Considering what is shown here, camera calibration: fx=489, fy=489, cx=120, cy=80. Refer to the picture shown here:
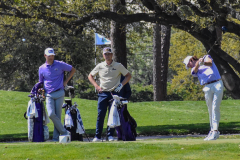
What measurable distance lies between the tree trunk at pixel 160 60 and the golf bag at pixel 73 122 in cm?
1653

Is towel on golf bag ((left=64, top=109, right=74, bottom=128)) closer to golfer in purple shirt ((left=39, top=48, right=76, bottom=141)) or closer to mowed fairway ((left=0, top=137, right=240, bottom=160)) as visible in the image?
golfer in purple shirt ((left=39, top=48, right=76, bottom=141))

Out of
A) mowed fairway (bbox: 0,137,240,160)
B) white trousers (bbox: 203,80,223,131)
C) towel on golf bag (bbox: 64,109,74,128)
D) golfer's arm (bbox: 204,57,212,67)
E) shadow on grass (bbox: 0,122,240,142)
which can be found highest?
golfer's arm (bbox: 204,57,212,67)

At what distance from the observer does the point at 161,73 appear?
26938 mm

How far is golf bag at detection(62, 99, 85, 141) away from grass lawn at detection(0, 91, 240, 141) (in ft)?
10.7

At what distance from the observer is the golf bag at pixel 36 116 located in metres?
9.84

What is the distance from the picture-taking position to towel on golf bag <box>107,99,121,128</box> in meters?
9.45

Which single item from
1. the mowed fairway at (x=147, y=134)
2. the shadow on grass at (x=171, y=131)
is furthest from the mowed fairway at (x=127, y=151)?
the shadow on grass at (x=171, y=131)

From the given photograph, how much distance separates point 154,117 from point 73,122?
8.82 metres

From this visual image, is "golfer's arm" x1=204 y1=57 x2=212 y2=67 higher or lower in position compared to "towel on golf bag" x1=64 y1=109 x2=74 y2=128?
higher

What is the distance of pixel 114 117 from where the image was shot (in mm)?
9500

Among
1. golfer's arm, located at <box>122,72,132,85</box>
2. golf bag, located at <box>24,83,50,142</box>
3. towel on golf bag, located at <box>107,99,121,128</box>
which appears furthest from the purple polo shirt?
golfer's arm, located at <box>122,72,132,85</box>

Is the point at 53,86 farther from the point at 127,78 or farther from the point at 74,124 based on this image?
the point at 127,78

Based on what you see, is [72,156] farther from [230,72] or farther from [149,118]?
[149,118]

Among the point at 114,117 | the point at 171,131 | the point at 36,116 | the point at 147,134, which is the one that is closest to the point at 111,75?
the point at 114,117
